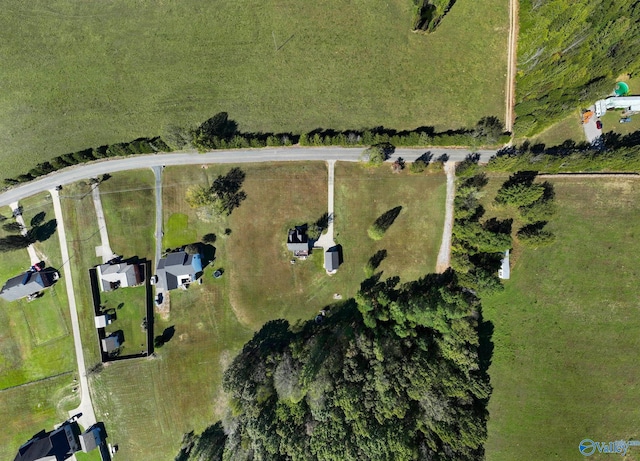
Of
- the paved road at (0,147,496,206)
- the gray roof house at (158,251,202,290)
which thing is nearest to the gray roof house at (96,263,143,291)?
the gray roof house at (158,251,202,290)

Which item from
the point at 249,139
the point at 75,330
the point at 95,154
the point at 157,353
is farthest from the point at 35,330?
the point at 249,139

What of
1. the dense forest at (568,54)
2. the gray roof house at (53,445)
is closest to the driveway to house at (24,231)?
the gray roof house at (53,445)

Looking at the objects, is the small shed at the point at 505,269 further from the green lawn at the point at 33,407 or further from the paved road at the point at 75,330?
the green lawn at the point at 33,407

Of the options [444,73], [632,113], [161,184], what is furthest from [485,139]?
[161,184]

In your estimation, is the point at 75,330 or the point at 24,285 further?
the point at 75,330

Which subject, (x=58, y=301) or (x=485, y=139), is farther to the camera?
(x=58, y=301)

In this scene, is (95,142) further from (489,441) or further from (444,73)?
(489,441)

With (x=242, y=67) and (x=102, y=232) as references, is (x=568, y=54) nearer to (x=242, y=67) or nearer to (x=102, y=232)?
(x=242, y=67)
